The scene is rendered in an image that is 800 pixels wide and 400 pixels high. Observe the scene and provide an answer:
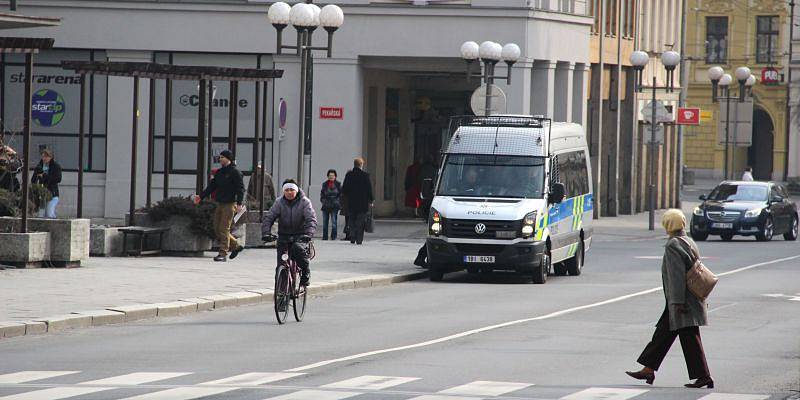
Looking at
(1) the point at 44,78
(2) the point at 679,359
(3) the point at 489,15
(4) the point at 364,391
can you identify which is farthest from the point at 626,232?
(4) the point at 364,391

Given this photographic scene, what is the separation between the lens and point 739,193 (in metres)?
45.2

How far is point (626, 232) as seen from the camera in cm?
4569

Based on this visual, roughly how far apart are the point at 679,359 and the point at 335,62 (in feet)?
83.2

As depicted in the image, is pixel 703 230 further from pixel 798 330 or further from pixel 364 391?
pixel 364 391

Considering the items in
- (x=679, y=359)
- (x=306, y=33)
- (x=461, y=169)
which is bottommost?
(x=679, y=359)

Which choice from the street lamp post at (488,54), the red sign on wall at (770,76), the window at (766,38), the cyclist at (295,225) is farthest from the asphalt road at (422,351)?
the window at (766,38)

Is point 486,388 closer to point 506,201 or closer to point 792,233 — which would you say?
point 506,201

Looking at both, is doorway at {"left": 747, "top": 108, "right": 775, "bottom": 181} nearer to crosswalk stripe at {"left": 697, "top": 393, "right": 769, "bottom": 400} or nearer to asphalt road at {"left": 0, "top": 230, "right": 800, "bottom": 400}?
asphalt road at {"left": 0, "top": 230, "right": 800, "bottom": 400}

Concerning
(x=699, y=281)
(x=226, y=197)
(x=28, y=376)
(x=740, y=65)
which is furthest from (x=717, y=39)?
(x=28, y=376)

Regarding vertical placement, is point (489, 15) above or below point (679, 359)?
above

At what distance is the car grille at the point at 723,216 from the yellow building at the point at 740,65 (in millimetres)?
47580

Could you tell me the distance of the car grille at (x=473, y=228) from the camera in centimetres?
2608

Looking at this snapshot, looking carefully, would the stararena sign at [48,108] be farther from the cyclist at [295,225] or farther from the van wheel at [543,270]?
the cyclist at [295,225]

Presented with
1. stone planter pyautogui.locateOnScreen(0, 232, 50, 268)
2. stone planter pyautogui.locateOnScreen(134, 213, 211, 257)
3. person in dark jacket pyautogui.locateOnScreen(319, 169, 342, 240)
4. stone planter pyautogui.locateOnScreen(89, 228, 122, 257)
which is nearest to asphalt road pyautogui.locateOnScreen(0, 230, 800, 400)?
stone planter pyautogui.locateOnScreen(0, 232, 50, 268)
